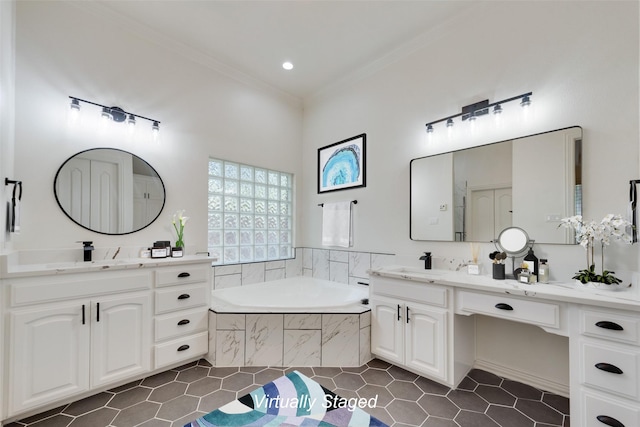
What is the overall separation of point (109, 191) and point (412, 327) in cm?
282

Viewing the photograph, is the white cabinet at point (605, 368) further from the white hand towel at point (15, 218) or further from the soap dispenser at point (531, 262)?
the white hand towel at point (15, 218)

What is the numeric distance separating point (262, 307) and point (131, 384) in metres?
1.09

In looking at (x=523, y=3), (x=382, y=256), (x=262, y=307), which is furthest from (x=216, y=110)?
(x=523, y=3)

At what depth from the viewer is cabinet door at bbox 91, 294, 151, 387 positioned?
6.41 ft

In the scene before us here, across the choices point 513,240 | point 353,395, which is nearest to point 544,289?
point 513,240

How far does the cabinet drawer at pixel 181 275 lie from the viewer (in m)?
2.26

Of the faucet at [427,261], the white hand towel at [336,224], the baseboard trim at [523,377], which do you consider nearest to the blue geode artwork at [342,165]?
the white hand towel at [336,224]

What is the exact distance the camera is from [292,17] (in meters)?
2.48

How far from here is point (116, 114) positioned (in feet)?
8.02

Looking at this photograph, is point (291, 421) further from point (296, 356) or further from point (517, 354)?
point (517, 354)

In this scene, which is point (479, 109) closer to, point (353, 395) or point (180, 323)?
point (353, 395)

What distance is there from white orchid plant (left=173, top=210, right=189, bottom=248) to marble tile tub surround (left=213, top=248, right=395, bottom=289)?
0.51 m

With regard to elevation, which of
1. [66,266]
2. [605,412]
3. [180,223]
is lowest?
[605,412]

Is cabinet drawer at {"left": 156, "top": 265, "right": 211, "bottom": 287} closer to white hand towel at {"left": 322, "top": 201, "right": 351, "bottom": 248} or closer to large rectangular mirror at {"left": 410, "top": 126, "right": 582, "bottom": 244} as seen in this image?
white hand towel at {"left": 322, "top": 201, "right": 351, "bottom": 248}
